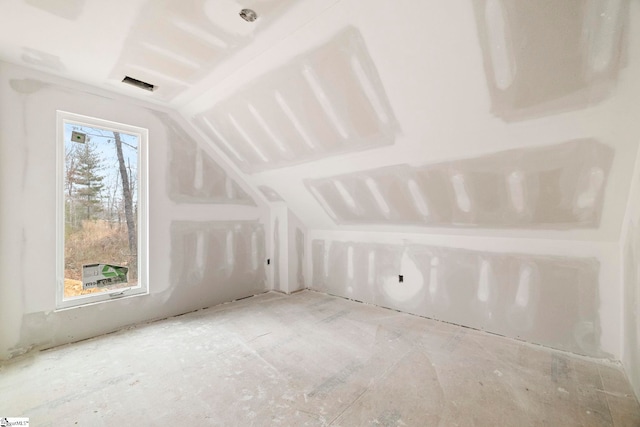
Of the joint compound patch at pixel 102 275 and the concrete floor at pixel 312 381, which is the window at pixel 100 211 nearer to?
the joint compound patch at pixel 102 275

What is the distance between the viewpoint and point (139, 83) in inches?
107

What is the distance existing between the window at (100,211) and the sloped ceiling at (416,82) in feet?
1.72

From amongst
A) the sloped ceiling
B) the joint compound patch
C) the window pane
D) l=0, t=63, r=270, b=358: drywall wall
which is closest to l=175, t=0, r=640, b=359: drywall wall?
the sloped ceiling

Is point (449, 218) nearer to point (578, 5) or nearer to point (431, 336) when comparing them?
point (431, 336)

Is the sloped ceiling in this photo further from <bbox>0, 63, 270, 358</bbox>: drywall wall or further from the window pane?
the window pane

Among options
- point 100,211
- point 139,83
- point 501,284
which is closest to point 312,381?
point 501,284

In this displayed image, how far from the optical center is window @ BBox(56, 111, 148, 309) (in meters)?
2.66

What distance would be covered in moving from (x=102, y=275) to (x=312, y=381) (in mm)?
2412

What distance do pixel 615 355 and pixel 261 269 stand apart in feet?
12.5

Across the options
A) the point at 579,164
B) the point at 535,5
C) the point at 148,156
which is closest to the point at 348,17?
the point at 535,5

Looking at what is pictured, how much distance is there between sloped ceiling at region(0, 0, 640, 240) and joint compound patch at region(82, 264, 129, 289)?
1.81 meters

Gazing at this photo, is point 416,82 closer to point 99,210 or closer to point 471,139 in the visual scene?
point 471,139

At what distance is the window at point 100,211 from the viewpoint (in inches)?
105

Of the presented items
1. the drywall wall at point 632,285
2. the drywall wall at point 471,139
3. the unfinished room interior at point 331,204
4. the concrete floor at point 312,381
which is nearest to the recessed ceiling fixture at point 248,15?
the unfinished room interior at point 331,204
